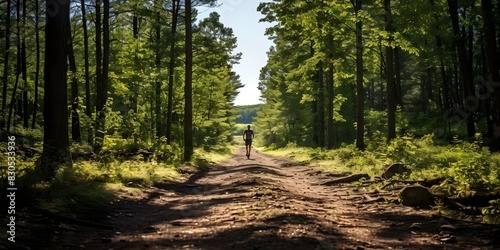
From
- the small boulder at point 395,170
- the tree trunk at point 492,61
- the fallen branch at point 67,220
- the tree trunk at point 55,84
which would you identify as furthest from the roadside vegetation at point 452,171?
the tree trunk at point 55,84

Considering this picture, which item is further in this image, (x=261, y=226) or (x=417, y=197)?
(x=417, y=197)

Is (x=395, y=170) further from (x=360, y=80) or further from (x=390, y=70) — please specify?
(x=360, y=80)

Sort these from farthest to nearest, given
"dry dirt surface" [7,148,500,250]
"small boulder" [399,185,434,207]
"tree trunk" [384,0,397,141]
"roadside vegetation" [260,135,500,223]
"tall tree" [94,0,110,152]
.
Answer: "tree trunk" [384,0,397,141] < "tall tree" [94,0,110,152] < "small boulder" [399,185,434,207] < "roadside vegetation" [260,135,500,223] < "dry dirt surface" [7,148,500,250]

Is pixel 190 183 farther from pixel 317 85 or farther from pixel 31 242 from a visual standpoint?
pixel 317 85

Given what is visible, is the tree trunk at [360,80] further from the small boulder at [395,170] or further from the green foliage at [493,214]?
the green foliage at [493,214]

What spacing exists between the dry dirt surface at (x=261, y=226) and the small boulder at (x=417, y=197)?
190mm

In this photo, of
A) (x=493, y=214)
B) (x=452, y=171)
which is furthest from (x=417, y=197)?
(x=452, y=171)

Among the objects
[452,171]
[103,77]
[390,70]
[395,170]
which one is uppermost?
[390,70]

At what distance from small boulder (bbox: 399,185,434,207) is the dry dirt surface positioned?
0.19 meters

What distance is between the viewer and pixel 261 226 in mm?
5117

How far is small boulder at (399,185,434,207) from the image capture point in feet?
22.8

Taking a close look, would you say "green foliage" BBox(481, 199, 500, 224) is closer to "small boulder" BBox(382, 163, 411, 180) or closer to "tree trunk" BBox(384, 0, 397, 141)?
"small boulder" BBox(382, 163, 411, 180)

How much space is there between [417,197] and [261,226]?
3470 mm

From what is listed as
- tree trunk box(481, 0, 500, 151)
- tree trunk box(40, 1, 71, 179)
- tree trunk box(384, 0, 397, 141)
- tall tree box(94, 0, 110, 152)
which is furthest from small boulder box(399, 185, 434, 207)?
tall tree box(94, 0, 110, 152)
